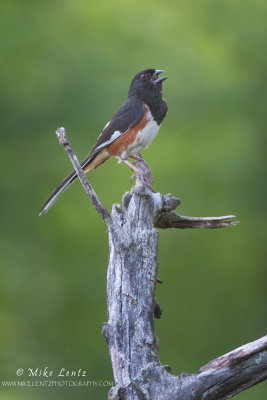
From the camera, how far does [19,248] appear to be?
6270 mm

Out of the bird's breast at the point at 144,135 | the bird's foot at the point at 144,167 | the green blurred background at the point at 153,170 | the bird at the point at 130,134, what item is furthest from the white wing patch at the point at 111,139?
the green blurred background at the point at 153,170

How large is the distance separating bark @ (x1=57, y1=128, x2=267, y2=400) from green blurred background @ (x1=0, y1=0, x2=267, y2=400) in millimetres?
2218

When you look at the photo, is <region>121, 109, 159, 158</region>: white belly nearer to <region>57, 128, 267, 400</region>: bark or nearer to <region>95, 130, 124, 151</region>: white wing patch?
<region>95, 130, 124, 151</region>: white wing patch

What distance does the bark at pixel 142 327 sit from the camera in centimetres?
243

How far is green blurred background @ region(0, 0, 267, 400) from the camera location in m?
5.75

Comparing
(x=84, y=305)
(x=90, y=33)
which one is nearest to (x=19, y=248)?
(x=84, y=305)

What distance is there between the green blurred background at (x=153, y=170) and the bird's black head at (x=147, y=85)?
4.37 ft

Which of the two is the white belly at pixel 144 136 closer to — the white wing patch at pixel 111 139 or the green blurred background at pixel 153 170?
the white wing patch at pixel 111 139

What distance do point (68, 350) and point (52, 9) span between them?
3688 millimetres

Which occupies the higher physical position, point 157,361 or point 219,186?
point 219,186

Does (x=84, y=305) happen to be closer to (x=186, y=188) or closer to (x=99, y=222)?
(x=99, y=222)

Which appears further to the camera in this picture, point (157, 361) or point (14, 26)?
point (14, 26)

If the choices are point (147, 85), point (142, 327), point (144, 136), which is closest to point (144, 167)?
point (144, 136)

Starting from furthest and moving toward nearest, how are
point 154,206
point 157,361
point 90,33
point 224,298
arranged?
point 90,33, point 224,298, point 154,206, point 157,361
